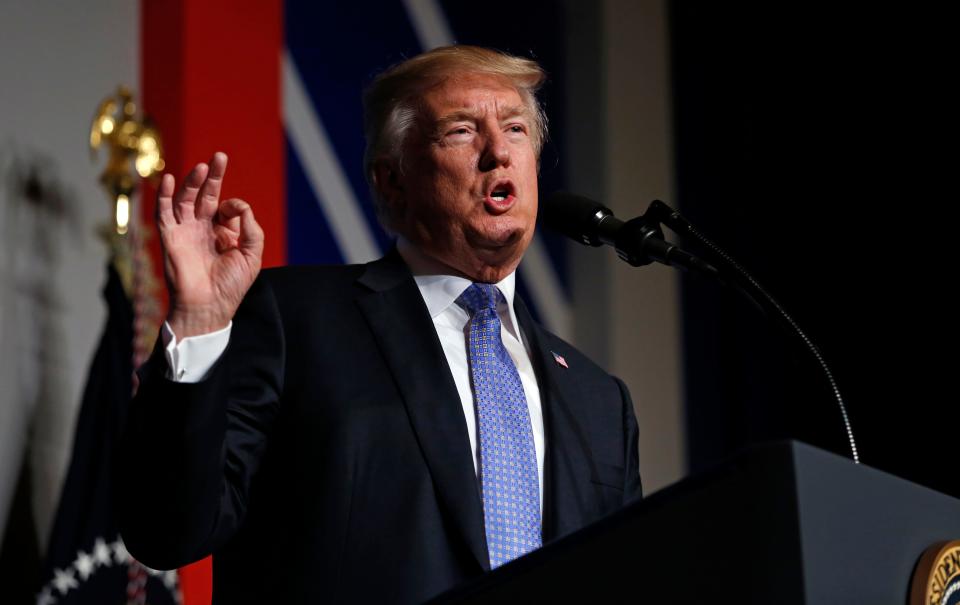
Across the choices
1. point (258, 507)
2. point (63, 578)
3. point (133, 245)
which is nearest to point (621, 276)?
point (133, 245)

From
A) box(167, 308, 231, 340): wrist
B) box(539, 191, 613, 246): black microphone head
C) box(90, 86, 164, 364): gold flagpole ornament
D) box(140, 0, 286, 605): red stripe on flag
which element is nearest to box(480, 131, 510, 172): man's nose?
box(539, 191, 613, 246): black microphone head

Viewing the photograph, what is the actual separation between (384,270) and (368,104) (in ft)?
1.18

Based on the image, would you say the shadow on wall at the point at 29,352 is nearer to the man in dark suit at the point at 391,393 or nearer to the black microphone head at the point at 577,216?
the man in dark suit at the point at 391,393

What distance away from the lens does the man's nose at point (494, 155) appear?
1979 mm

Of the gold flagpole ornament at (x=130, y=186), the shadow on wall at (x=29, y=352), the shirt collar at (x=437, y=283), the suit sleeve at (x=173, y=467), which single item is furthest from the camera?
the gold flagpole ornament at (x=130, y=186)

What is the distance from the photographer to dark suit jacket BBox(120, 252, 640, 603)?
1482mm

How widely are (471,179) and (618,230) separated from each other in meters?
0.38

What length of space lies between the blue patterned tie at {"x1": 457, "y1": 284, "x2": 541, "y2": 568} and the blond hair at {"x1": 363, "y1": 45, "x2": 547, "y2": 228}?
33 centimetres

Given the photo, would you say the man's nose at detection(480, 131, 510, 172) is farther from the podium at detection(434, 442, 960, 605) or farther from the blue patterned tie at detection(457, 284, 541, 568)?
the podium at detection(434, 442, 960, 605)

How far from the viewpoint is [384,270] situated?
197 cm

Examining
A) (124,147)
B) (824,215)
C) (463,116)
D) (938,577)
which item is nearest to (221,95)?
(124,147)

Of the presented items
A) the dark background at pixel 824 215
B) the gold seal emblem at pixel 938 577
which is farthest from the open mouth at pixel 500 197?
the dark background at pixel 824 215

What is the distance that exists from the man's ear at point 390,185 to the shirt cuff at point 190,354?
643 mm

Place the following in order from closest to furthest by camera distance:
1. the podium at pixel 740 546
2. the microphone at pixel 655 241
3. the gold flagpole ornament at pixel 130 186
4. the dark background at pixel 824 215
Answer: the podium at pixel 740 546 < the microphone at pixel 655 241 < the gold flagpole ornament at pixel 130 186 < the dark background at pixel 824 215
